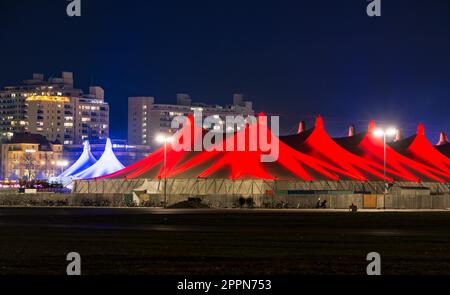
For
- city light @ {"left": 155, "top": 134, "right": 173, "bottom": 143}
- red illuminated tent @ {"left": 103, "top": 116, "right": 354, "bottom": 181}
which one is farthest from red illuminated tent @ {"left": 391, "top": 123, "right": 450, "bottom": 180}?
city light @ {"left": 155, "top": 134, "right": 173, "bottom": 143}

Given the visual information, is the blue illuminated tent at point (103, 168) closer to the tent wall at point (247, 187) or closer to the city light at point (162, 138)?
the city light at point (162, 138)

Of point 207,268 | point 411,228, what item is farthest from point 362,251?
point 411,228

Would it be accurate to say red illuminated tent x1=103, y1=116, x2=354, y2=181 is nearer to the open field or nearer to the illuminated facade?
the illuminated facade

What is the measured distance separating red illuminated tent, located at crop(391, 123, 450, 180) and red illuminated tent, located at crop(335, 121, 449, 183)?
246 cm

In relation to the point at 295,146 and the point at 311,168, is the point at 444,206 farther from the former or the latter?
the point at 295,146

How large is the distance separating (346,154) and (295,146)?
536cm

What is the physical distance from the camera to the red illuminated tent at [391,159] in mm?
100812

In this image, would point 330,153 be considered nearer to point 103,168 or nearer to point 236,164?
point 236,164

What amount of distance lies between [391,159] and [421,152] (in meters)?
11.7

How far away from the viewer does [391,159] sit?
105312 millimetres

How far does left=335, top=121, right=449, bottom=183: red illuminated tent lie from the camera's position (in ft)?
331

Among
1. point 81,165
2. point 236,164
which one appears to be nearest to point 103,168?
point 81,165

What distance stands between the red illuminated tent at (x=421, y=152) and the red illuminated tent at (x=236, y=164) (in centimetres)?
2146

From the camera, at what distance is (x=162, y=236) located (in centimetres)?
3603
